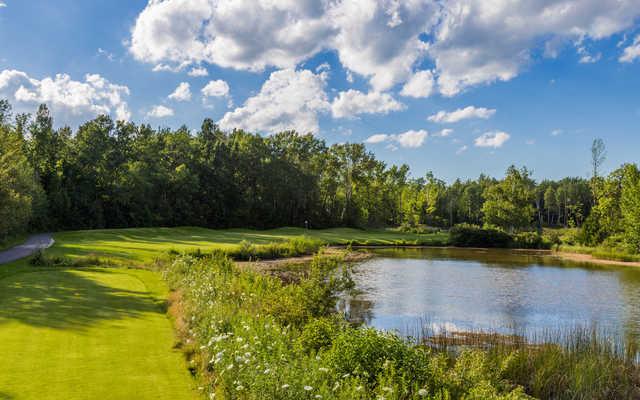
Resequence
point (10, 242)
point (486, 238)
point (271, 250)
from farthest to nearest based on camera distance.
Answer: point (486, 238)
point (271, 250)
point (10, 242)

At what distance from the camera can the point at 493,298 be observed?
23812mm

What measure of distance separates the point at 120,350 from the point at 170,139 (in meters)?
66.4

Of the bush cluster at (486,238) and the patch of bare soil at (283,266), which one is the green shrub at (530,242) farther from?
the patch of bare soil at (283,266)

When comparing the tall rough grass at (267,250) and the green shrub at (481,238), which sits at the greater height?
the green shrub at (481,238)

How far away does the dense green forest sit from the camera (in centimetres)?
5353

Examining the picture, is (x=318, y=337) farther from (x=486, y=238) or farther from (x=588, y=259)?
(x=486, y=238)

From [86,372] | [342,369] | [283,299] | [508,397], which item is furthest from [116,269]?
[508,397]

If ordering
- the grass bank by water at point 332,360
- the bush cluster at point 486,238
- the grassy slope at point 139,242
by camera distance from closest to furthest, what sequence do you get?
the grass bank by water at point 332,360 < the grassy slope at point 139,242 < the bush cluster at point 486,238

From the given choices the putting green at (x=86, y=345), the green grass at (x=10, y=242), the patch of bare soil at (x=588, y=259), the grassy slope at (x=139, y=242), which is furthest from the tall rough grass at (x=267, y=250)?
the patch of bare soil at (x=588, y=259)

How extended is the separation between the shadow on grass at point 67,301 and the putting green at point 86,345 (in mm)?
23

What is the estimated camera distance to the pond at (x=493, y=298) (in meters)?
18.0

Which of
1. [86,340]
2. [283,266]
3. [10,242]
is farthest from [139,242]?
[86,340]

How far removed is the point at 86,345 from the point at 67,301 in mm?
5245

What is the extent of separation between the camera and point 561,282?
2997 cm
